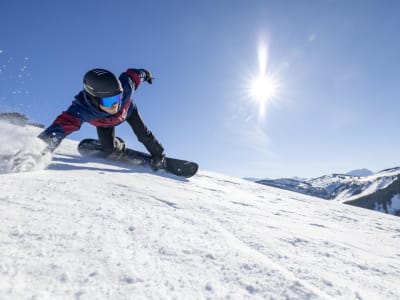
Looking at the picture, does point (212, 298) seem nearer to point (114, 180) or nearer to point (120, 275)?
point (120, 275)

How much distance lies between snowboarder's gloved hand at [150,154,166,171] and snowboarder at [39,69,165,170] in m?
0.83

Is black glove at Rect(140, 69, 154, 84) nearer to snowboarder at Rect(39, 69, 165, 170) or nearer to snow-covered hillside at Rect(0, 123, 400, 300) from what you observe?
snowboarder at Rect(39, 69, 165, 170)

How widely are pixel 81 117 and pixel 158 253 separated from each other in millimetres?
3720

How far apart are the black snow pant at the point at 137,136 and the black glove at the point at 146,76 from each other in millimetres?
733

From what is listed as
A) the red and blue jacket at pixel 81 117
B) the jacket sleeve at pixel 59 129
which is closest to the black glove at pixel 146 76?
the red and blue jacket at pixel 81 117

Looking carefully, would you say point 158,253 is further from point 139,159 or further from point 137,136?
point 139,159

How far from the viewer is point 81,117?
484cm

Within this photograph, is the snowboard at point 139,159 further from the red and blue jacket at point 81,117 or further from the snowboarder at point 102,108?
the red and blue jacket at point 81,117

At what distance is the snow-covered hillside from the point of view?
1.37 metres

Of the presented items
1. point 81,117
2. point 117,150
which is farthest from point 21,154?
point 117,150

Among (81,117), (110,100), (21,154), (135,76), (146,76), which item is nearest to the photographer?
(21,154)

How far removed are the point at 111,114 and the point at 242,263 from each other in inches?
163

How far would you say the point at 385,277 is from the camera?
80.4 inches

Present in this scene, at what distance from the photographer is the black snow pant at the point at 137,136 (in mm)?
6168
